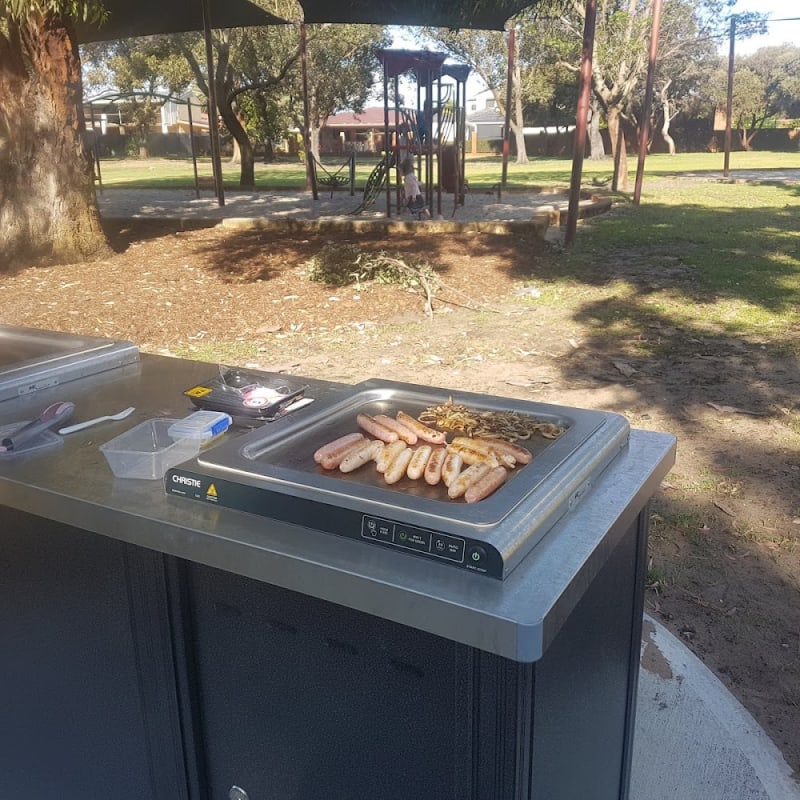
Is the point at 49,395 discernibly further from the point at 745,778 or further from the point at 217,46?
the point at 217,46

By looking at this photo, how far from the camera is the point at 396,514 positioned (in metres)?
1.27

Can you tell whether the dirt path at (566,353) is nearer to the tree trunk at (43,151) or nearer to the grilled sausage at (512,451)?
the tree trunk at (43,151)

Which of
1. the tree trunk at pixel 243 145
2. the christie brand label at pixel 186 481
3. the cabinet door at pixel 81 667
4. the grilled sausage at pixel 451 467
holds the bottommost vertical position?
the cabinet door at pixel 81 667

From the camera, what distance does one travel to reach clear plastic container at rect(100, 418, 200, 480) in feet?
5.20

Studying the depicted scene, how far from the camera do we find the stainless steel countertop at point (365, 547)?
3.71 ft

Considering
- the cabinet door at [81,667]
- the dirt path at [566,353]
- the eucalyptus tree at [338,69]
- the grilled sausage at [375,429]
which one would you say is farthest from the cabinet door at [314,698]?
the eucalyptus tree at [338,69]

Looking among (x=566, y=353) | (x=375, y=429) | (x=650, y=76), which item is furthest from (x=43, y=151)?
(x=650, y=76)

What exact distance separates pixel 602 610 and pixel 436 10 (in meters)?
8.07

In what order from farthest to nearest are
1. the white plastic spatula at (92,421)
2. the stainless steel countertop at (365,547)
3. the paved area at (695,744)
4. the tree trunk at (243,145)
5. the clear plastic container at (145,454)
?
the tree trunk at (243,145) < the paved area at (695,744) < the white plastic spatula at (92,421) < the clear plastic container at (145,454) < the stainless steel countertop at (365,547)

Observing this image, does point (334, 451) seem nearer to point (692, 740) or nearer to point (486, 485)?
point (486, 485)

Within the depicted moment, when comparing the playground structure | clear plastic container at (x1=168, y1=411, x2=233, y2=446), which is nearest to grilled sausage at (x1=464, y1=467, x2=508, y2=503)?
clear plastic container at (x1=168, y1=411, x2=233, y2=446)

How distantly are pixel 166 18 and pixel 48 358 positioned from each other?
13.3 meters

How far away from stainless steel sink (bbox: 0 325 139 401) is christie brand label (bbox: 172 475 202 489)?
79cm

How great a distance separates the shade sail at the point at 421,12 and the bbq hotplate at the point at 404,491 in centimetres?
754
